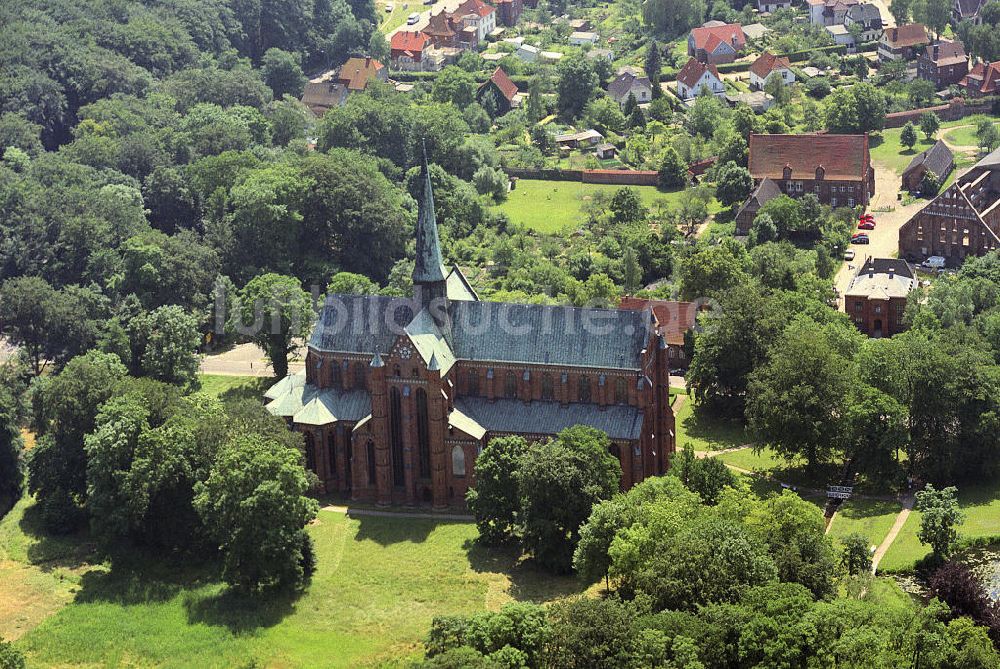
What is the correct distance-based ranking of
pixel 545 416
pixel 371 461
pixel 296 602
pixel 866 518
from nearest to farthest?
pixel 296 602
pixel 866 518
pixel 545 416
pixel 371 461

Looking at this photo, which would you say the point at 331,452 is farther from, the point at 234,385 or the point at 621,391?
the point at 234,385

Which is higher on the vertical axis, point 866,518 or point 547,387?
point 547,387

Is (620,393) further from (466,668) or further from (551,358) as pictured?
(466,668)

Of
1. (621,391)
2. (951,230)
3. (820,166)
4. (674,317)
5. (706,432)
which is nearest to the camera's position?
(621,391)

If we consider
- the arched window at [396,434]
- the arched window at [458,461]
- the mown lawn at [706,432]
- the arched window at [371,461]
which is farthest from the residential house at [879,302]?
the arched window at [371,461]

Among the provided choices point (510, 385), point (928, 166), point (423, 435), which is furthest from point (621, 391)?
point (928, 166)

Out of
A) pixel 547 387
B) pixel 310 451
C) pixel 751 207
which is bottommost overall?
pixel 310 451

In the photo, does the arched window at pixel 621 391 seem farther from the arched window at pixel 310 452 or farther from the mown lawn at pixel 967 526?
the arched window at pixel 310 452
